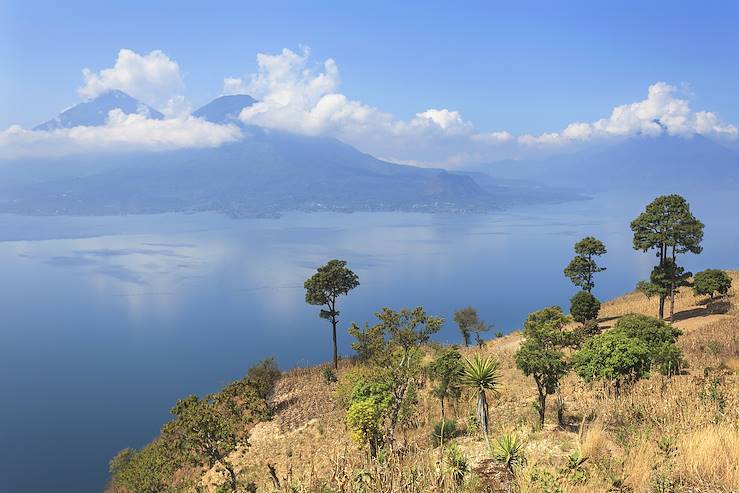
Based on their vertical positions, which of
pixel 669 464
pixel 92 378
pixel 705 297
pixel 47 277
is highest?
pixel 669 464

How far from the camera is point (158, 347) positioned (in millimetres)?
90312

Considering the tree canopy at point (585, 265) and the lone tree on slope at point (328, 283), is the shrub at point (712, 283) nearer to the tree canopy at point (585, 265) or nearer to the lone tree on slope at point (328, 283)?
the tree canopy at point (585, 265)

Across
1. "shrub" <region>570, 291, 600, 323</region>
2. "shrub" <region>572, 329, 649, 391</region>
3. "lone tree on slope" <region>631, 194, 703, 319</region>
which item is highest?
"lone tree on slope" <region>631, 194, 703, 319</region>

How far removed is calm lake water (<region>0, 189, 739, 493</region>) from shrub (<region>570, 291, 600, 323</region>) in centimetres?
4792

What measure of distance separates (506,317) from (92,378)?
85973mm

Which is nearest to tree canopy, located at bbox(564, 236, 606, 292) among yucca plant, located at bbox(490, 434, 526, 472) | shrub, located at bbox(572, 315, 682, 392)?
shrub, located at bbox(572, 315, 682, 392)

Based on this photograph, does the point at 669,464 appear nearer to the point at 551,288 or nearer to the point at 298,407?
the point at 298,407

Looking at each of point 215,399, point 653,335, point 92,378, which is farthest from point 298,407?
point 92,378

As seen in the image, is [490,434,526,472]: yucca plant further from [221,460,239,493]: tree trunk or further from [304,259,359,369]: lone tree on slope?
[304,259,359,369]: lone tree on slope

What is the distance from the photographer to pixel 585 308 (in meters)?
33.5

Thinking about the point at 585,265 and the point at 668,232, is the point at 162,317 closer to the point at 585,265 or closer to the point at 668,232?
the point at 585,265

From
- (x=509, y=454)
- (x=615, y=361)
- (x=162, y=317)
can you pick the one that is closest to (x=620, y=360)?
(x=615, y=361)

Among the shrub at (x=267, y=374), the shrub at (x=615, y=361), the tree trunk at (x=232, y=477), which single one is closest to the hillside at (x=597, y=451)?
the shrub at (x=615, y=361)

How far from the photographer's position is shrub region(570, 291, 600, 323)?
33.6 metres
